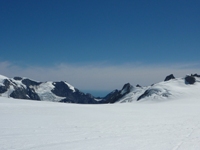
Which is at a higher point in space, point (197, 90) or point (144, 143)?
point (197, 90)

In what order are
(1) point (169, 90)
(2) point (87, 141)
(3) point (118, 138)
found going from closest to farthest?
1. (2) point (87, 141)
2. (3) point (118, 138)
3. (1) point (169, 90)

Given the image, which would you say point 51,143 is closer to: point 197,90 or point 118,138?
point 118,138

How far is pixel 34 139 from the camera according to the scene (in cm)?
1074

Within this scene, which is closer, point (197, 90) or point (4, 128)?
point (4, 128)

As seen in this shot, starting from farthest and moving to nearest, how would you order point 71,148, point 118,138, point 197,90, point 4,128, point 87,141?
point 197,90
point 4,128
point 118,138
point 87,141
point 71,148

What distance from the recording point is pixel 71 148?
950cm

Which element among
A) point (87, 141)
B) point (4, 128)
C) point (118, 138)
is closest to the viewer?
point (87, 141)

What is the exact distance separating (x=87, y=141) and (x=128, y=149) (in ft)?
7.36

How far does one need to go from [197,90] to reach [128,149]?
219 feet

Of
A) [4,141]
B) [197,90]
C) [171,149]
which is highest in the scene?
[197,90]

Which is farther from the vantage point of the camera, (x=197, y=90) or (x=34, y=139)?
(x=197, y=90)

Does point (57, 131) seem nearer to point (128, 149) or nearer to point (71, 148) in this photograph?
point (71, 148)

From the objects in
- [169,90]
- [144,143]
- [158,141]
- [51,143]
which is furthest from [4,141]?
[169,90]

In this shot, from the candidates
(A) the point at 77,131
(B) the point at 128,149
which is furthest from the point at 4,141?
(B) the point at 128,149
